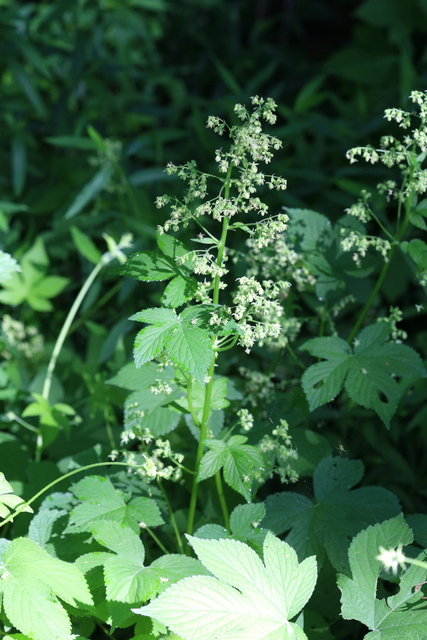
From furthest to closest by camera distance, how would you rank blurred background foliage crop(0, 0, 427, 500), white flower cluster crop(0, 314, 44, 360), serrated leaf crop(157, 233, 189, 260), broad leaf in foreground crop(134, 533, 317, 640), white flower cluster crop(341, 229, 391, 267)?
1. blurred background foliage crop(0, 0, 427, 500)
2. white flower cluster crop(0, 314, 44, 360)
3. white flower cluster crop(341, 229, 391, 267)
4. serrated leaf crop(157, 233, 189, 260)
5. broad leaf in foreground crop(134, 533, 317, 640)

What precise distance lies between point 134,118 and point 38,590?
9.58 feet

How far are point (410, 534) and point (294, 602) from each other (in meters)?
0.26

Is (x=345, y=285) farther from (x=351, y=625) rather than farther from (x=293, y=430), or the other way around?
(x=351, y=625)

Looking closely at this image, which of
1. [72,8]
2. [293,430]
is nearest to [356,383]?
[293,430]

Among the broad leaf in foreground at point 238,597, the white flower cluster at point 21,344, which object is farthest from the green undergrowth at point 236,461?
the white flower cluster at point 21,344

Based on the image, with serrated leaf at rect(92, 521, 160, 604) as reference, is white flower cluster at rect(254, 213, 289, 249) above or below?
above

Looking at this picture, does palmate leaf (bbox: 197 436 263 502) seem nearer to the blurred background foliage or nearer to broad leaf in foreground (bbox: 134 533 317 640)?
broad leaf in foreground (bbox: 134 533 317 640)

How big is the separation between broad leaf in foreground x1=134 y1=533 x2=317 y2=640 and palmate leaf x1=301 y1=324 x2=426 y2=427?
0.35 metres

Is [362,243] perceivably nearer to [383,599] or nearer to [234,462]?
[234,462]

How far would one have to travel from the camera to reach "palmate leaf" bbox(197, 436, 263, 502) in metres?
1.06

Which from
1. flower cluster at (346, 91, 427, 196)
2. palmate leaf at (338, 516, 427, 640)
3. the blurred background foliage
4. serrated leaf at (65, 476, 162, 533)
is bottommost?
palmate leaf at (338, 516, 427, 640)

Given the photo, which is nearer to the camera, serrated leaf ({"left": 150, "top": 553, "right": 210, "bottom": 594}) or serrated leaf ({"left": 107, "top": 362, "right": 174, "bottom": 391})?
serrated leaf ({"left": 150, "top": 553, "right": 210, "bottom": 594})

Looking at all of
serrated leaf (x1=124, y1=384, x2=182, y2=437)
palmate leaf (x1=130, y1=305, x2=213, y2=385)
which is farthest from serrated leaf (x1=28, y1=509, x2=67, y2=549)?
palmate leaf (x1=130, y1=305, x2=213, y2=385)

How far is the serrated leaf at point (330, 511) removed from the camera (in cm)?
121
